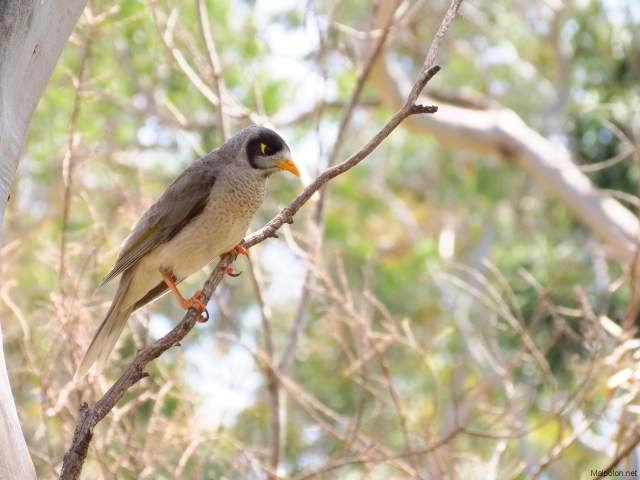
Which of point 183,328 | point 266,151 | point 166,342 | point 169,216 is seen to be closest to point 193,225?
point 169,216

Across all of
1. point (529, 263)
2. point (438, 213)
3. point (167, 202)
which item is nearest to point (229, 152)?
point (167, 202)

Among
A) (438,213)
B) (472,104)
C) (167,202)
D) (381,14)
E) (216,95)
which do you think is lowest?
(167,202)

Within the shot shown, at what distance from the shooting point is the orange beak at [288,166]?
4.80 meters

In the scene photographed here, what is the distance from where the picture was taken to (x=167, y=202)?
493 centimetres

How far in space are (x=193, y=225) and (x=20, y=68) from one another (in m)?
1.93

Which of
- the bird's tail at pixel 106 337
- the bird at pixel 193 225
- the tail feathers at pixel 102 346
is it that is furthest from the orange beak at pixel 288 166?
the tail feathers at pixel 102 346

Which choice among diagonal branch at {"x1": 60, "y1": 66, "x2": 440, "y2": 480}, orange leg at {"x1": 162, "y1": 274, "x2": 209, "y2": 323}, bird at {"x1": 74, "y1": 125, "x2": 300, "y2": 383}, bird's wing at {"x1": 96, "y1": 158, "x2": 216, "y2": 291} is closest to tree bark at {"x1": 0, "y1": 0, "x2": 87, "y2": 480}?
diagonal branch at {"x1": 60, "y1": 66, "x2": 440, "y2": 480}

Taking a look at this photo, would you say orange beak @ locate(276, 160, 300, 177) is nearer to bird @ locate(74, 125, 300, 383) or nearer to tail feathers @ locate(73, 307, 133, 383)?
bird @ locate(74, 125, 300, 383)

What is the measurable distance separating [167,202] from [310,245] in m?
1.34

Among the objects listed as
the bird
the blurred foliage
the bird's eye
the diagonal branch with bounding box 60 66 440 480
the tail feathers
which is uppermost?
the blurred foliage

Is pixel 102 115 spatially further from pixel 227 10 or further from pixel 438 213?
pixel 438 213

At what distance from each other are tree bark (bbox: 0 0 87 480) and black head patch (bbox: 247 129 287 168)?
2.05 m

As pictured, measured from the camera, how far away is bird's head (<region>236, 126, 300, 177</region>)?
4.93 meters

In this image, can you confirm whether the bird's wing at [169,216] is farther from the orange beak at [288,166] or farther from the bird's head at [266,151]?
the orange beak at [288,166]
